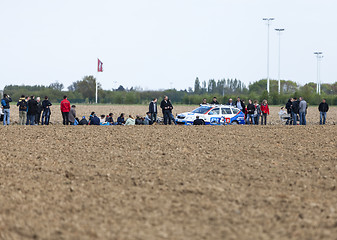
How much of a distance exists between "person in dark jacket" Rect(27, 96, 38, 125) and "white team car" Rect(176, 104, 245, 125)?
7.53 m

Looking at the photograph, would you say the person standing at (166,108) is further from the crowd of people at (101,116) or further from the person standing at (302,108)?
the person standing at (302,108)

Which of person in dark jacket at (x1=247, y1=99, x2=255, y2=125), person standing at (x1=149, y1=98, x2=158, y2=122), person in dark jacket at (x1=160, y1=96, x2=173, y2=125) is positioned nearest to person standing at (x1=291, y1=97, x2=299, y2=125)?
person in dark jacket at (x1=247, y1=99, x2=255, y2=125)

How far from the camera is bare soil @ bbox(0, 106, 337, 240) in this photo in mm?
7762

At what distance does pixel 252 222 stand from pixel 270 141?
11.7 m

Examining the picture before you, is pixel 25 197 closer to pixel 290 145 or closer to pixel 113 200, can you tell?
pixel 113 200

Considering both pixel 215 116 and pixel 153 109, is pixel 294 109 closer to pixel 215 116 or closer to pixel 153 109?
pixel 215 116

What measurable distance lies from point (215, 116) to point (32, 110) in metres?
9.56

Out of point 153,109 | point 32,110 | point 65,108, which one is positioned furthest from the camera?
point 153,109

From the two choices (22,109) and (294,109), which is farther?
(294,109)

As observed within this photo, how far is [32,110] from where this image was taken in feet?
88.1

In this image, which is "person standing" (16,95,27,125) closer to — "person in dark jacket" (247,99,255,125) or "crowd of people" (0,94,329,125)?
"crowd of people" (0,94,329,125)

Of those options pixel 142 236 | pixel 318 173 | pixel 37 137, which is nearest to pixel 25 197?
pixel 142 236

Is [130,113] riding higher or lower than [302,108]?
lower

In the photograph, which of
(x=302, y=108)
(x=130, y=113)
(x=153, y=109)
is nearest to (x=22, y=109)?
(x=153, y=109)
